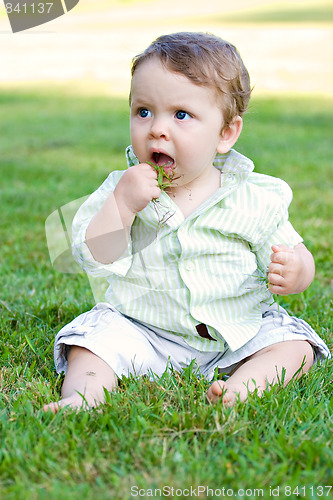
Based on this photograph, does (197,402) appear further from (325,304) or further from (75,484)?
(325,304)

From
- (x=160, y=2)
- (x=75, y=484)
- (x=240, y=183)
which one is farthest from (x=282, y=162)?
(x=160, y=2)

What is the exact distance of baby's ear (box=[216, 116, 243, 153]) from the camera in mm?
2277

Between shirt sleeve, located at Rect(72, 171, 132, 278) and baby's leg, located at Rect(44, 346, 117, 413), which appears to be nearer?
baby's leg, located at Rect(44, 346, 117, 413)

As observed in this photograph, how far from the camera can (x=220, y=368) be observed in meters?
2.30

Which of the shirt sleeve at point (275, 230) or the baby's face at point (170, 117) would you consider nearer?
the baby's face at point (170, 117)

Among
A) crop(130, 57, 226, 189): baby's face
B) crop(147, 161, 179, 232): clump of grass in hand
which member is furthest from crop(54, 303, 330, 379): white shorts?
crop(130, 57, 226, 189): baby's face

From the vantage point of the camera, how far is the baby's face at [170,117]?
2.09m

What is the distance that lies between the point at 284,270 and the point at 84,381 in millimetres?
708

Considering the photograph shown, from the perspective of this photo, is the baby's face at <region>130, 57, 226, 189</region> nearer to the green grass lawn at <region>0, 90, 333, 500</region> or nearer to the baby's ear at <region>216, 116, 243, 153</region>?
the baby's ear at <region>216, 116, 243, 153</region>

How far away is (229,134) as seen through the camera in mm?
2297

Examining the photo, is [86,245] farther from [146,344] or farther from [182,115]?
[182,115]

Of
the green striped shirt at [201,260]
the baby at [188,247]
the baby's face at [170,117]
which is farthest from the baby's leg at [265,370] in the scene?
the baby's face at [170,117]

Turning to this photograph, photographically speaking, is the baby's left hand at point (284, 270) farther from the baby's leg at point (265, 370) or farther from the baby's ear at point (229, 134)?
the baby's ear at point (229, 134)

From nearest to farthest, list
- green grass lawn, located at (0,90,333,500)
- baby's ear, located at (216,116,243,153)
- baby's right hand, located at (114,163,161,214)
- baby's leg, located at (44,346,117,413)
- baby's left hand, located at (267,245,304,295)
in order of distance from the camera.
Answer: green grass lawn, located at (0,90,333,500) < baby's leg, located at (44,346,117,413) < baby's right hand, located at (114,163,161,214) < baby's left hand, located at (267,245,304,295) < baby's ear, located at (216,116,243,153)
